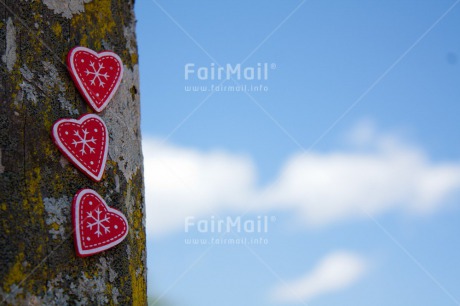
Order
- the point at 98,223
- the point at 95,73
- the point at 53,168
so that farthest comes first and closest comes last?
the point at 95,73, the point at 98,223, the point at 53,168

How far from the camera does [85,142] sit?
5.43 feet

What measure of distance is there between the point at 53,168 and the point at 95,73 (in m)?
0.35

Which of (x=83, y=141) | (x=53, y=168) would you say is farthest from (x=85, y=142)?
(x=53, y=168)

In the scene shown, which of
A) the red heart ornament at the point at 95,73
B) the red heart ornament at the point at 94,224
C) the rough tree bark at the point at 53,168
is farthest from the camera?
the red heart ornament at the point at 95,73

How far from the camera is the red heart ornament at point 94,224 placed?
1.51 meters

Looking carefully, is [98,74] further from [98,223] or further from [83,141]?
[98,223]

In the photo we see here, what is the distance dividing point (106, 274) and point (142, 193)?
0.97ft

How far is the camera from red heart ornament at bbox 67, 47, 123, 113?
1.65 m

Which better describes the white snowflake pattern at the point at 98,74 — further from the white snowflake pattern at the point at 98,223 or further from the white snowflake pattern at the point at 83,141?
the white snowflake pattern at the point at 98,223

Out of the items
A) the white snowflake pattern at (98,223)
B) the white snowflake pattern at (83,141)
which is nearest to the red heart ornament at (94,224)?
the white snowflake pattern at (98,223)

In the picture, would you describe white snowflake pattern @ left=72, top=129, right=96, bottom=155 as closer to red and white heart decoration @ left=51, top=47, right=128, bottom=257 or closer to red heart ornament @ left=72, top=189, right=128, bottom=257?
red and white heart decoration @ left=51, top=47, right=128, bottom=257

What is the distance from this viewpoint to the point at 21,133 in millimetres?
1463

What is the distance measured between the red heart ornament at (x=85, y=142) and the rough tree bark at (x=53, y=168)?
2cm

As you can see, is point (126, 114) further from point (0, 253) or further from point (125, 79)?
point (0, 253)
